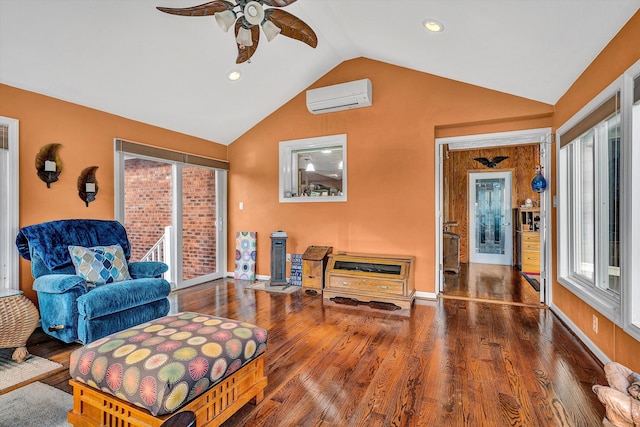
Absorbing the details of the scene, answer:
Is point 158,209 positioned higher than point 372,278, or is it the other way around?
point 158,209

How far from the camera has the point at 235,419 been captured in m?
1.74

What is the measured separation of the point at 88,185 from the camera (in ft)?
11.7

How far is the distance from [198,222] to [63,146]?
2.16 m

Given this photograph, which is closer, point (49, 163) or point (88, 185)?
point (49, 163)

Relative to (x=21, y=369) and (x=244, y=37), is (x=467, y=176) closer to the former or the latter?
(x=244, y=37)

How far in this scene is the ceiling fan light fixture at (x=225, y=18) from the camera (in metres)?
2.21

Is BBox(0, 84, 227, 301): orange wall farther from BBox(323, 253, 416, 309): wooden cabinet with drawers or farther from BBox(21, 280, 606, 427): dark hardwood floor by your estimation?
BBox(323, 253, 416, 309): wooden cabinet with drawers

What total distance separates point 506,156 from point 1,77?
7.95 meters

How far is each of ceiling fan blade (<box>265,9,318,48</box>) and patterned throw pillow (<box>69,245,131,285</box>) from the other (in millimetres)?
2657

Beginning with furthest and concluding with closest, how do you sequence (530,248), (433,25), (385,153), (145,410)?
1. (530,248)
2. (385,153)
3. (433,25)
4. (145,410)

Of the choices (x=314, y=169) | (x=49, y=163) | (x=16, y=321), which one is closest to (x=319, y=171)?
(x=314, y=169)

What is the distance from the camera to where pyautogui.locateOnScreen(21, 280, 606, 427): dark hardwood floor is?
1.77m

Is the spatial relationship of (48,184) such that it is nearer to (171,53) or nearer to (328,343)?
(171,53)

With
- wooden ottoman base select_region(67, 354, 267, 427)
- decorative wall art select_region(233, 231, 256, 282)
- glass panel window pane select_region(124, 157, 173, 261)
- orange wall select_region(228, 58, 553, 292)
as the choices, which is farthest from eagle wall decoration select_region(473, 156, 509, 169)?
wooden ottoman base select_region(67, 354, 267, 427)
